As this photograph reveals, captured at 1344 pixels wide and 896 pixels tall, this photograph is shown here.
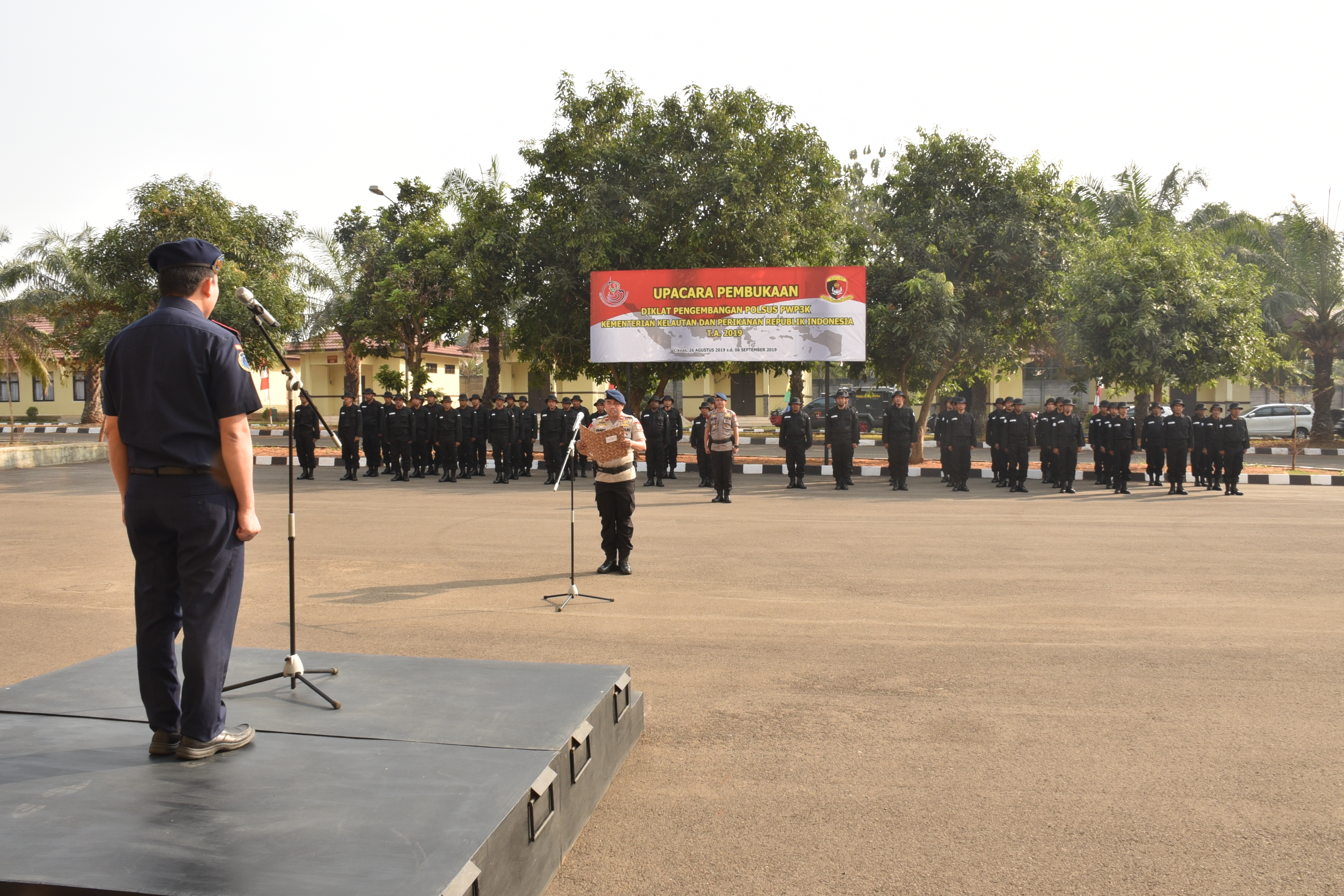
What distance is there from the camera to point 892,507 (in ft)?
48.0

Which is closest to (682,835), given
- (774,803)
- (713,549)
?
(774,803)

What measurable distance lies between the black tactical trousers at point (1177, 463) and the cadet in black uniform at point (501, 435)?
1224cm

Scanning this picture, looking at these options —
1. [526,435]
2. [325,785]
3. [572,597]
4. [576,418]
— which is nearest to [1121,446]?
[576,418]

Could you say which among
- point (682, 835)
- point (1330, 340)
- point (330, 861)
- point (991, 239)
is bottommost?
point (682, 835)

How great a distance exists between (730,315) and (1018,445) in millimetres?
6584

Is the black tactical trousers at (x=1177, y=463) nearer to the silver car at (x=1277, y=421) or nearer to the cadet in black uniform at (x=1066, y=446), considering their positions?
the cadet in black uniform at (x=1066, y=446)

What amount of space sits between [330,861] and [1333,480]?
21.1m

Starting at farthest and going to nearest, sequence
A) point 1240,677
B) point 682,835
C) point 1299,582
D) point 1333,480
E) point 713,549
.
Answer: point 1333,480
point 713,549
point 1299,582
point 1240,677
point 682,835

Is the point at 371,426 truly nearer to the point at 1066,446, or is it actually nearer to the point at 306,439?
the point at 306,439

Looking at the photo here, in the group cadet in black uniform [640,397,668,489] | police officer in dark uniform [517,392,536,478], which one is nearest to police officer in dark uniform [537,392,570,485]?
police officer in dark uniform [517,392,536,478]

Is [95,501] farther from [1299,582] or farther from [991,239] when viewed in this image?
[991,239]

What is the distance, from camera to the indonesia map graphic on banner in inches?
806

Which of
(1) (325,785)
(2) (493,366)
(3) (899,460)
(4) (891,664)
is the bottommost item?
(4) (891,664)

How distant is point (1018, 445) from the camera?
1761 cm
